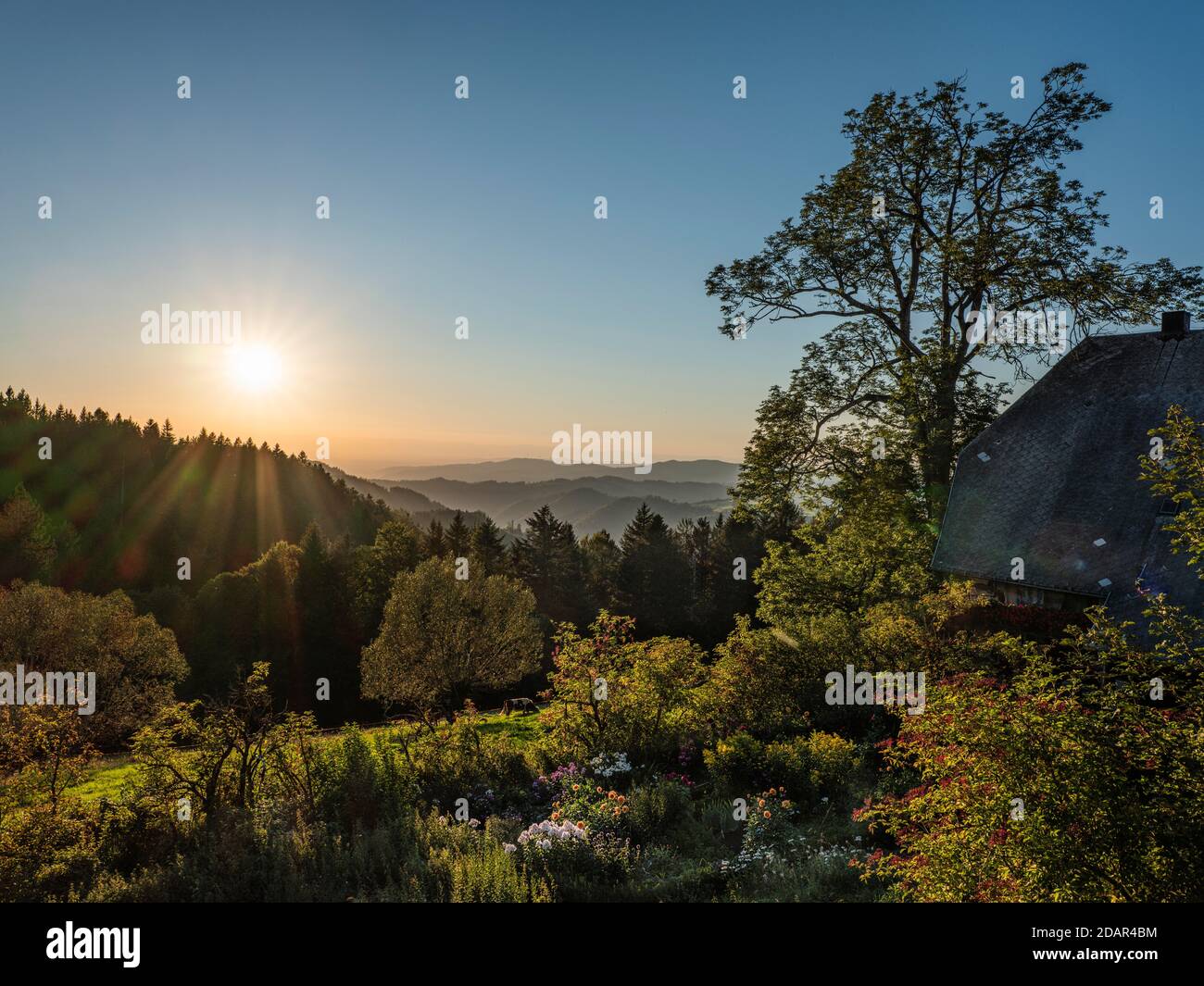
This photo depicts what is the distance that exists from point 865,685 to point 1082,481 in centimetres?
836

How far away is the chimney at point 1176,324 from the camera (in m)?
17.9

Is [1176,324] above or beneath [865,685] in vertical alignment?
above

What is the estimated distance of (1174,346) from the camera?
58.2 feet

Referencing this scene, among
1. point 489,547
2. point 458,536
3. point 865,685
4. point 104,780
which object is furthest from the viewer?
point 458,536

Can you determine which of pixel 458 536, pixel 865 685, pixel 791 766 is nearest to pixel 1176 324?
pixel 865 685

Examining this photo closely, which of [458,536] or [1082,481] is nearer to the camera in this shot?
[1082,481]

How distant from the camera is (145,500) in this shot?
86250 mm

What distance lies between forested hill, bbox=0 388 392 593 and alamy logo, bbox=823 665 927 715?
63.8 metres

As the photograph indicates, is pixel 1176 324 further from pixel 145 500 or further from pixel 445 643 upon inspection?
pixel 145 500
